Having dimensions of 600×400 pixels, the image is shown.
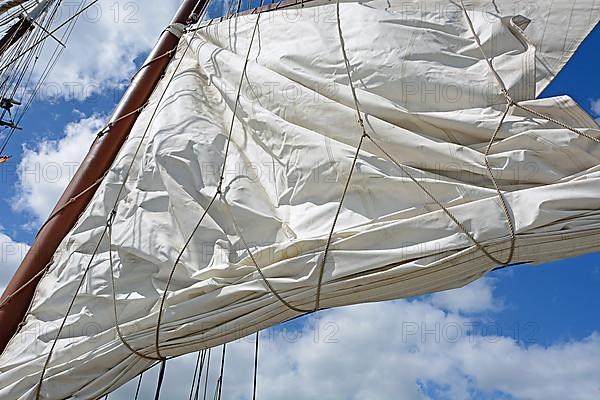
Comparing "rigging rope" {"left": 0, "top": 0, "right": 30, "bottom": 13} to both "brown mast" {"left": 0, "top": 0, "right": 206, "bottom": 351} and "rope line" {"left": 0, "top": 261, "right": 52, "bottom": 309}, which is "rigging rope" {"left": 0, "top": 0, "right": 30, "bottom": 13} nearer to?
"brown mast" {"left": 0, "top": 0, "right": 206, "bottom": 351}

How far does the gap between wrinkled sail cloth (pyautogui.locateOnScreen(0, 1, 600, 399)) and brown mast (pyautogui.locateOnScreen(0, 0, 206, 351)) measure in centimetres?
22

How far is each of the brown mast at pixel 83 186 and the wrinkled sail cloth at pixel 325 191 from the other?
0.22 meters

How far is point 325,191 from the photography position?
12.5 ft

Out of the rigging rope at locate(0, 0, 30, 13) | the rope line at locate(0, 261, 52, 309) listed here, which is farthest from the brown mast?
the rigging rope at locate(0, 0, 30, 13)

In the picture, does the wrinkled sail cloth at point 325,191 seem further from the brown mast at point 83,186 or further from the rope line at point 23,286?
the brown mast at point 83,186

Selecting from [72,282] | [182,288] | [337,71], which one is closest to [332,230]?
[182,288]

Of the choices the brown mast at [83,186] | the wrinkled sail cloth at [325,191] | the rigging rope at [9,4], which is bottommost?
the wrinkled sail cloth at [325,191]

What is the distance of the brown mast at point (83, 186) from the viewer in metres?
4.42

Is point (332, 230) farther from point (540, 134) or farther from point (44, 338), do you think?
point (44, 338)

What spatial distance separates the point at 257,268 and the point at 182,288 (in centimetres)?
48

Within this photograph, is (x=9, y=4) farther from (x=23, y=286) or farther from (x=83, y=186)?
(x=23, y=286)

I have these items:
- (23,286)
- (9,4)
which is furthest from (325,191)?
(9,4)

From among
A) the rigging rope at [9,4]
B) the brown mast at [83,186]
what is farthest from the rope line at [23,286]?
the rigging rope at [9,4]

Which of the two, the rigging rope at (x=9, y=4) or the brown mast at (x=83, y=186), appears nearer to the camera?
the brown mast at (x=83, y=186)
